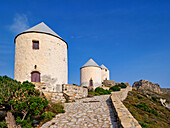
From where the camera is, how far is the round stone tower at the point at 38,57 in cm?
1296

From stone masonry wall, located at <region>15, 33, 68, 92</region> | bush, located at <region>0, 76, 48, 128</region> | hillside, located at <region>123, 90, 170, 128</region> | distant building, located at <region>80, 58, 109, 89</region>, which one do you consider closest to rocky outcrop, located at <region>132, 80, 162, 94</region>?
distant building, located at <region>80, 58, 109, 89</region>

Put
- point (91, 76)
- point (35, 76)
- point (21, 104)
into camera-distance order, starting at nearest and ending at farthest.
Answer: point (21, 104) < point (35, 76) < point (91, 76)

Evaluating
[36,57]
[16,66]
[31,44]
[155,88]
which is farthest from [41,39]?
[155,88]

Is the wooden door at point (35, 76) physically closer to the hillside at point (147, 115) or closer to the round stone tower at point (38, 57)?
the round stone tower at point (38, 57)

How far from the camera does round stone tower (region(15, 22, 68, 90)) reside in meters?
13.0

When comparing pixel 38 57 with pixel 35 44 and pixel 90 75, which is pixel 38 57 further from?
pixel 90 75

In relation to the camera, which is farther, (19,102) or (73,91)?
(73,91)

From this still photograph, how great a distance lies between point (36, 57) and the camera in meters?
Result: 13.1

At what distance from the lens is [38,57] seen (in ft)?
43.1

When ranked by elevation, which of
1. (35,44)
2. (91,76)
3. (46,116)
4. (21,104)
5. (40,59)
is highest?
(35,44)

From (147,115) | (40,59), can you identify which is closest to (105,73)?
(147,115)

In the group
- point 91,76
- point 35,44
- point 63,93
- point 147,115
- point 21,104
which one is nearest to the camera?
point 21,104

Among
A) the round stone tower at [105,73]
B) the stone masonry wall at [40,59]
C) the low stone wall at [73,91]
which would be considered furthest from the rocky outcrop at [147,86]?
the stone masonry wall at [40,59]

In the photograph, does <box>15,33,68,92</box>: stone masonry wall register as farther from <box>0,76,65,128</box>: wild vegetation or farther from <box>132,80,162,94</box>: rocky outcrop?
<box>132,80,162,94</box>: rocky outcrop
